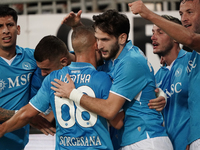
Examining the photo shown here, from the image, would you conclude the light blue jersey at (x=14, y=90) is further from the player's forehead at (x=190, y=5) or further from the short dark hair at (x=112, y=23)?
the player's forehead at (x=190, y=5)

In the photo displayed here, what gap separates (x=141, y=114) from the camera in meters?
2.56

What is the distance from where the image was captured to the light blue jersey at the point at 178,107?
10.2ft

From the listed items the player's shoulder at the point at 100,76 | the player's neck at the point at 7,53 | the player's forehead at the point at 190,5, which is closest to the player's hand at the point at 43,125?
the player's neck at the point at 7,53

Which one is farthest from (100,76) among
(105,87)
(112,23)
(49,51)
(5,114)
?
(5,114)

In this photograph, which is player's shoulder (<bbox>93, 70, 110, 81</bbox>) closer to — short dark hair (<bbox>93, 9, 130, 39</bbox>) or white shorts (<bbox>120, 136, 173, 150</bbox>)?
short dark hair (<bbox>93, 9, 130, 39</bbox>)

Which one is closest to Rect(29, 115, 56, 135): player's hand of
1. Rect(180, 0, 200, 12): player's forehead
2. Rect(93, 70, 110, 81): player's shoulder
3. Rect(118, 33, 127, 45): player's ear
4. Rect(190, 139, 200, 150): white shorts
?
Rect(93, 70, 110, 81): player's shoulder

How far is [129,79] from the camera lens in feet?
8.09

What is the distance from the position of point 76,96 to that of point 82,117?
0.68 ft

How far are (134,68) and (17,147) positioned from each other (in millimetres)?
1849

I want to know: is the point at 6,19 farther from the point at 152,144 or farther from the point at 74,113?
the point at 152,144

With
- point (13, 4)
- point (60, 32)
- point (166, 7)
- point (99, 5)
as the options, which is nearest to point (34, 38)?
point (60, 32)

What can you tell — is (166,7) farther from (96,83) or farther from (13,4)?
(96,83)

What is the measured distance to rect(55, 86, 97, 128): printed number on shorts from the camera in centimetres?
250

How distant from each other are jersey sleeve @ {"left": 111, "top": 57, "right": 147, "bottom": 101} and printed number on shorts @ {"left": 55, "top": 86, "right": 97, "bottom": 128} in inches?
9.3
